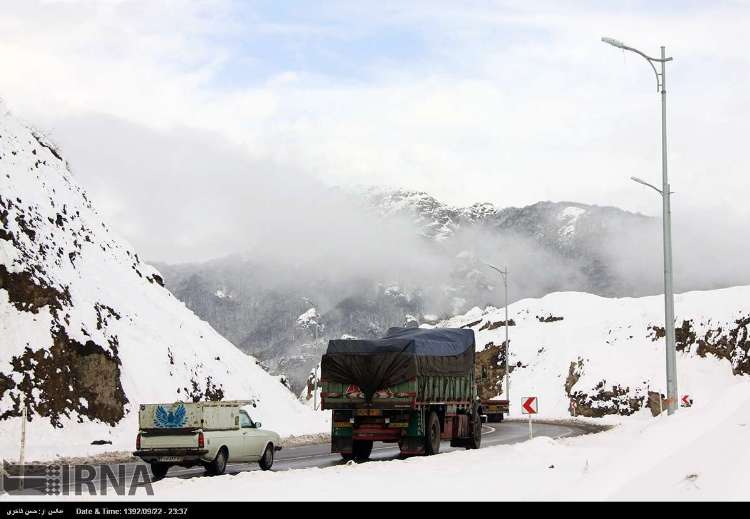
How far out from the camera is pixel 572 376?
8625cm

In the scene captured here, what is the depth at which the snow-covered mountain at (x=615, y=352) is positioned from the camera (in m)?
71.6

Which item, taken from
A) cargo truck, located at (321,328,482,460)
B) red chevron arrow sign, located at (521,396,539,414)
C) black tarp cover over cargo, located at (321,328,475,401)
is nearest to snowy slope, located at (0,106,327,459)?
cargo truck, located at (321,328,482,460)

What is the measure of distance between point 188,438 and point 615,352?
6764 centimetres

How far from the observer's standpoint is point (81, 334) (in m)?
41.6

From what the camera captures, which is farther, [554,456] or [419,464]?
[554,456]

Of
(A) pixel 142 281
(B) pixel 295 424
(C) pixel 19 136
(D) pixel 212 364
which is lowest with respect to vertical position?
(B) pixel 295 424

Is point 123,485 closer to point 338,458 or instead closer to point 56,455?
point 338,458

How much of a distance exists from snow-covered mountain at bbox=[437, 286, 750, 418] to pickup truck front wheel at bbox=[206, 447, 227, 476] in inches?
1849

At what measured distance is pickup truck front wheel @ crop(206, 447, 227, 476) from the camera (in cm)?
2272

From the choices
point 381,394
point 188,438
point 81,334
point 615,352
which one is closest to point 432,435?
point 381,394

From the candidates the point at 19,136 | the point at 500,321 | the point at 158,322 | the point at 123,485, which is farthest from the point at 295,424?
the point at 500,321

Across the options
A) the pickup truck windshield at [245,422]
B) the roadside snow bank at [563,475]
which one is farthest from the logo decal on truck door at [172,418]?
the roadside snow bank at [563,475]

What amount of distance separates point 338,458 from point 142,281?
30.4 metres

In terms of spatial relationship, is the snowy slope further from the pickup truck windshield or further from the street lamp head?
the street lamp head
